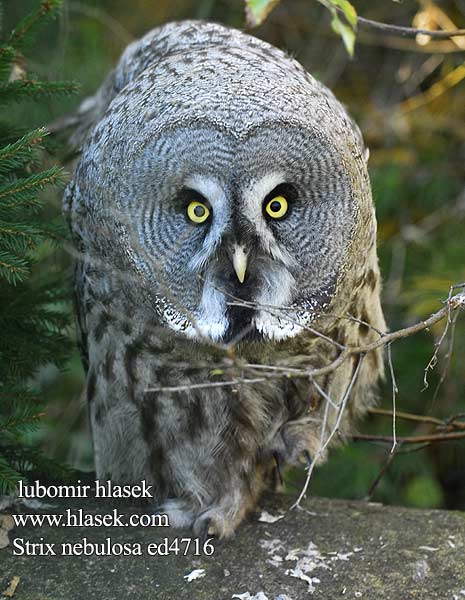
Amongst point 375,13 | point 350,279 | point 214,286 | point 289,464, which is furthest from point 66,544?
point 375,13

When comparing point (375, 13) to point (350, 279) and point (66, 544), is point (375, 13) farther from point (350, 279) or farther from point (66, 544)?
point (66, 544)

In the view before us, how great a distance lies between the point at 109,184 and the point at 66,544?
1074mm

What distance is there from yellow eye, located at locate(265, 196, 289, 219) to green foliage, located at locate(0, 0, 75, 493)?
1.83 feet

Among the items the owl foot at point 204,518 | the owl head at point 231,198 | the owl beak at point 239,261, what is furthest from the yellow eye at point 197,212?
the owl foot at point 204,518

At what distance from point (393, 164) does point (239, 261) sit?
2.42m

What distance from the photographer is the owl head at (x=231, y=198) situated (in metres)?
2.43

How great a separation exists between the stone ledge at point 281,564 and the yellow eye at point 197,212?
3.30ft

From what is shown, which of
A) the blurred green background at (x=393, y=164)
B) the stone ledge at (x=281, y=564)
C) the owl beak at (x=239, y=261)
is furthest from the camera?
the blurred green background at (x=393, y=164)

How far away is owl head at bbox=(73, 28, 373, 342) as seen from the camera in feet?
7.97

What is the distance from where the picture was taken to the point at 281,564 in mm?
2732

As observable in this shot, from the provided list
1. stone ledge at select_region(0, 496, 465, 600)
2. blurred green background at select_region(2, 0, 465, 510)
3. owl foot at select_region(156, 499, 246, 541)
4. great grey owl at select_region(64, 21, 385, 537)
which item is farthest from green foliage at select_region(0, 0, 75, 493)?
blurred green background at select_region(2, 0, 465, 510)

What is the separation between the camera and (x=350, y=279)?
108 inches

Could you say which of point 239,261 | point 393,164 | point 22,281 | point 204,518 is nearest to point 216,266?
point 239,261

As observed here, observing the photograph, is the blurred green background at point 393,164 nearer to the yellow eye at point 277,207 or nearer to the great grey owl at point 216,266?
the great grey owl at point 216,266
